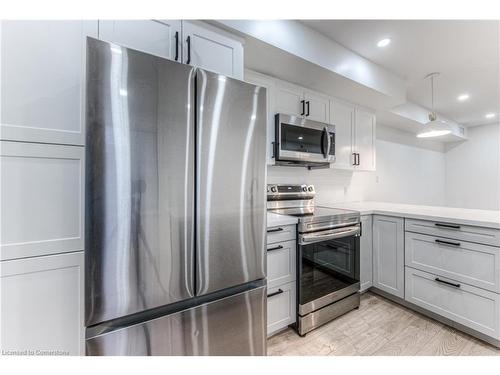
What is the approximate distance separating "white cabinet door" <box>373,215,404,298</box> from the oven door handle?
402 mm

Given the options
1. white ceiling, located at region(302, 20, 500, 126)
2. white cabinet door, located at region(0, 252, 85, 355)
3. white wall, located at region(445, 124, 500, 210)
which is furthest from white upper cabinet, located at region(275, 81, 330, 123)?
white wall, located at region(445, 124, 500, 210)

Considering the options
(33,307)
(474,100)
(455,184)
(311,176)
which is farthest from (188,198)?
(455,184)

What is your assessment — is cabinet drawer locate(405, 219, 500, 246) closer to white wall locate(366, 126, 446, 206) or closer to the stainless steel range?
the stainless steel range

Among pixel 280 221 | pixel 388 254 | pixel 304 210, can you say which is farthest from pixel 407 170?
pixel 280 221

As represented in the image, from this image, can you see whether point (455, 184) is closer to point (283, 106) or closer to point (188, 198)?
point (283, 106)

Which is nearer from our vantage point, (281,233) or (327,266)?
(281,233)

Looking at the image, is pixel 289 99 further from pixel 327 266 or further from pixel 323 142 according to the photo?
pixel 327 266

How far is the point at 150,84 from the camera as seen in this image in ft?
3.20

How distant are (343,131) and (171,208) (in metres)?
2.36

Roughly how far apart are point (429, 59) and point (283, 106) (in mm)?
1550

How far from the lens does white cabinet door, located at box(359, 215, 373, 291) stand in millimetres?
2385

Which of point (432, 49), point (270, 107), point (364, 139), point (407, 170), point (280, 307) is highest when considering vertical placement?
point (432, 49)

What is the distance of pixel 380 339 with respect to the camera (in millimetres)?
1770

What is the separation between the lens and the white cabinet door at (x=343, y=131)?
2.60 m
